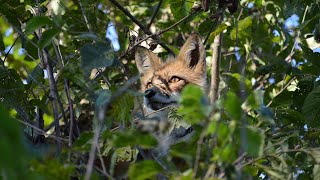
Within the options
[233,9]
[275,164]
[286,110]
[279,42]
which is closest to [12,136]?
[275,164]

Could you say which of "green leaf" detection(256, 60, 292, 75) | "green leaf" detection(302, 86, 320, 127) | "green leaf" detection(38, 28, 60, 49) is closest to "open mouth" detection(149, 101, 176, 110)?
"green leaf" detection(256, 60, 292, 75)

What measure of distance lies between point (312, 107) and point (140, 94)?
7.00 ft

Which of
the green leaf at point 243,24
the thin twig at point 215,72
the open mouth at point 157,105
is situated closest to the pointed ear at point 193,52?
the green leaf at point 243,24

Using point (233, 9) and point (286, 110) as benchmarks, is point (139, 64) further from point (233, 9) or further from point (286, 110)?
point (286, 110)

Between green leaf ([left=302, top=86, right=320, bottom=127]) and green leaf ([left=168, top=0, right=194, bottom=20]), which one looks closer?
green leaf ([left=302, top=86, right=320, bottom=127])

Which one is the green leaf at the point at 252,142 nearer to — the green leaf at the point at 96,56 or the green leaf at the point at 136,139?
the green leaf at the point at 136,139

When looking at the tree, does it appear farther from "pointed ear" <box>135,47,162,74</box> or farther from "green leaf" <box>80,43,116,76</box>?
"pointed ear" <box>135,47,162,74</box>

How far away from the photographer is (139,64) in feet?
24.5

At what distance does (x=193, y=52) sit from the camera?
24.5 ft

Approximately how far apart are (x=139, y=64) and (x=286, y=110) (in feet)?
8.80

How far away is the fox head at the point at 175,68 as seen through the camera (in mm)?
7254

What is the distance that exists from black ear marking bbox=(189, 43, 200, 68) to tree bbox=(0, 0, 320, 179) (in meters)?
0.28

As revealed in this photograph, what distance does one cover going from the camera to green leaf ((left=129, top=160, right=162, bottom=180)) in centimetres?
295

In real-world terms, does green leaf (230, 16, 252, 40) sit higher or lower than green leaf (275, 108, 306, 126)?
higher
